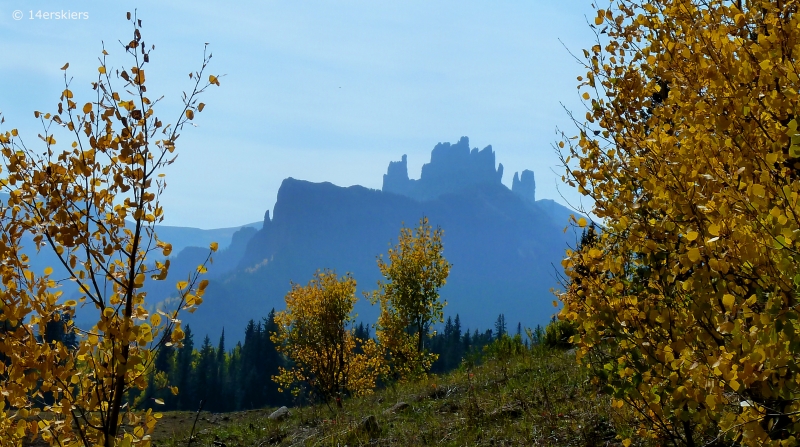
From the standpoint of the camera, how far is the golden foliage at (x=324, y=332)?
2205cm

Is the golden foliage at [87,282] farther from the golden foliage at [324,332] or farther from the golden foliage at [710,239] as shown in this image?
the golden foliage at [324,332]

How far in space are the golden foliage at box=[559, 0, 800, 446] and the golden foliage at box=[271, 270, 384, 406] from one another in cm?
1611

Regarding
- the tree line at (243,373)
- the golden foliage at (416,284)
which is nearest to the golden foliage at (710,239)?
the golden foliage at (416,284)

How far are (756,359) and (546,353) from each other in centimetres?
1168

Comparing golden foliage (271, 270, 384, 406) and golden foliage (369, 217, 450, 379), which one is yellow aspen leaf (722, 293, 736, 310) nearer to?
golden foliage (271, 270, 384, 406)

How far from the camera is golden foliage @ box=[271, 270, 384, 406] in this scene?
22047 mm

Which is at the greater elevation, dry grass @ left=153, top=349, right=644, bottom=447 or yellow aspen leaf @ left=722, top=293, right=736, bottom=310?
yellow aspen leaf @ left=722, top=293, right=736, bottom=310

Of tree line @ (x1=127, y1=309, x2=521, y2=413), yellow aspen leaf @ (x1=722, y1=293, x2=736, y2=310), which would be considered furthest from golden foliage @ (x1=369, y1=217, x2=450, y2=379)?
tree line @ (x1=127, y1=309, x2=521, y2=413)

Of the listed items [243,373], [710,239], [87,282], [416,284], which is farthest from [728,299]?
[243,373]

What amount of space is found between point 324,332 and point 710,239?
2047 centimetres

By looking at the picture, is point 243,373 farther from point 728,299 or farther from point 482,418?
point 728,299

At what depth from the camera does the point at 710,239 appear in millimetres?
2635

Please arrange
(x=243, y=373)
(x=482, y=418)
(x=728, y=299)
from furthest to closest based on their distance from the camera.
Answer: (x=243, y=373) < (x=482, y=418) < (x=728, y=299)

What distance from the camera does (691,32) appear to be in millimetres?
3842
